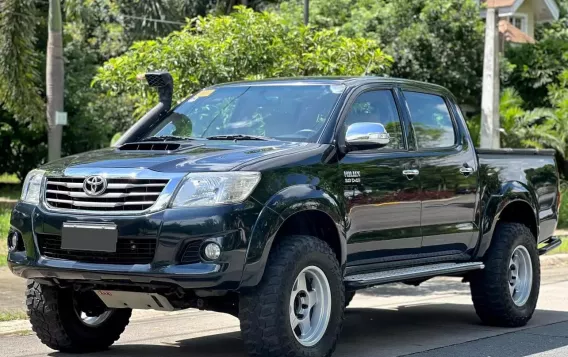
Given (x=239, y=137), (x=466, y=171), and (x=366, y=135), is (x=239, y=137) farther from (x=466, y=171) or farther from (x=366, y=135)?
(x=466, y=171)

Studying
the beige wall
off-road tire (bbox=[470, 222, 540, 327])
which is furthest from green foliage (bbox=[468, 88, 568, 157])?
off-road tire (bbox=[470, 222, 540, 327])

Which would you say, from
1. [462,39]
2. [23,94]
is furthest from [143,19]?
[23,94]

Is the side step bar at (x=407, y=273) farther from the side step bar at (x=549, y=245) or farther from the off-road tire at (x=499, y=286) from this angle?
the side step bar at (x=549, y=245)

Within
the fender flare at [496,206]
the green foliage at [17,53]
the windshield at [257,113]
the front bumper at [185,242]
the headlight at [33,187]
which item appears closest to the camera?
the front bumper at [185,242]

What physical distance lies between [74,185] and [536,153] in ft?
15.4

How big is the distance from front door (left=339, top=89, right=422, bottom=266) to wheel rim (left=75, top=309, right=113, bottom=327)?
188cm

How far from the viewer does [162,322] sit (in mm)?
9203

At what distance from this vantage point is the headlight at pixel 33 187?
22.2 ft

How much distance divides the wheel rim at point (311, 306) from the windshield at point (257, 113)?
99cm

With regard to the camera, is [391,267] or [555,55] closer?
[391,267]

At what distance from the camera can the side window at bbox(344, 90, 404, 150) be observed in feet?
24.9

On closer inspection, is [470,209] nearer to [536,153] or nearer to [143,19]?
[536,153]

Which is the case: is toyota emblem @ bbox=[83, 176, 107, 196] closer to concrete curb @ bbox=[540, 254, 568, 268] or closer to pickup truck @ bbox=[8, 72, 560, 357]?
pickup truck @ bbox=[8, 72, 560, 357]

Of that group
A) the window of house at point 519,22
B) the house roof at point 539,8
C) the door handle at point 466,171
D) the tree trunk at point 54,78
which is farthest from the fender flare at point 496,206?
the window of house at point 519,22
